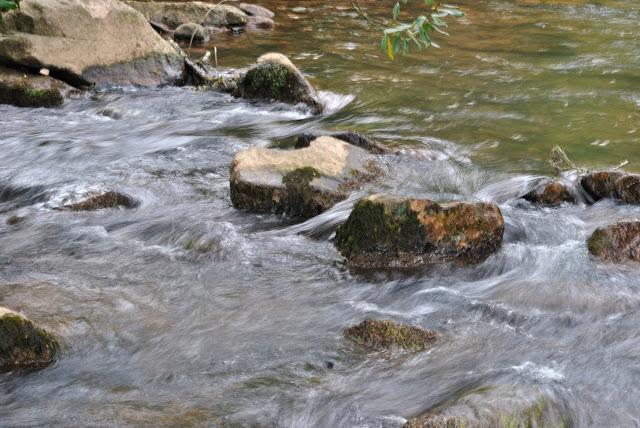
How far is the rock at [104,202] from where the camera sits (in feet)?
20.9

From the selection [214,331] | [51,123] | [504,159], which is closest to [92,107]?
[51,123]

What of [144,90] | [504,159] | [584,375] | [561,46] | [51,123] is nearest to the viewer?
[584,375]

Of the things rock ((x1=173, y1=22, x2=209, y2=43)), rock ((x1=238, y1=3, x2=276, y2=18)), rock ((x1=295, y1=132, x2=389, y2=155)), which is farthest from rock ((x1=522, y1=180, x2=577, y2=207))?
rock ((x1=238, y1=3, x2=276, y2=18))

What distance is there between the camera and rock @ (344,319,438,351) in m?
4.31

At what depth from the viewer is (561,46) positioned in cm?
1220

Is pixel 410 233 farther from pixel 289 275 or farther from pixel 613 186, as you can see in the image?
pixel 613 186

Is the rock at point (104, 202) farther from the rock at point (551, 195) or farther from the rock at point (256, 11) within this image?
the rock at point (256, 11)

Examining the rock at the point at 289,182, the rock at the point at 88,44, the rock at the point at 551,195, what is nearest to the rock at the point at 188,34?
the rock at the point at 88,44

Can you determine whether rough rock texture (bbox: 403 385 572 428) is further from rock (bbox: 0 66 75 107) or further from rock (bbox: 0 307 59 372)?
rock (bbox: 0 66 75 107)

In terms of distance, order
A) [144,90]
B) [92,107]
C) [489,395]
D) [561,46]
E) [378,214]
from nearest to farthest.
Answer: [489,395] < [378,214] < [92,107] < [144,90] < [561,46]

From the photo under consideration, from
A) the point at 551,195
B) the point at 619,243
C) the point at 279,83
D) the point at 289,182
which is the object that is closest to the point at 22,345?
the point at 289,182

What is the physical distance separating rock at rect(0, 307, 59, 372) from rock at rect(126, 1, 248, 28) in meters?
10.7

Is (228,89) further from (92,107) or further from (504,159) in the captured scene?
(504,159)

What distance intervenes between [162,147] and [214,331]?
376 centimetres
